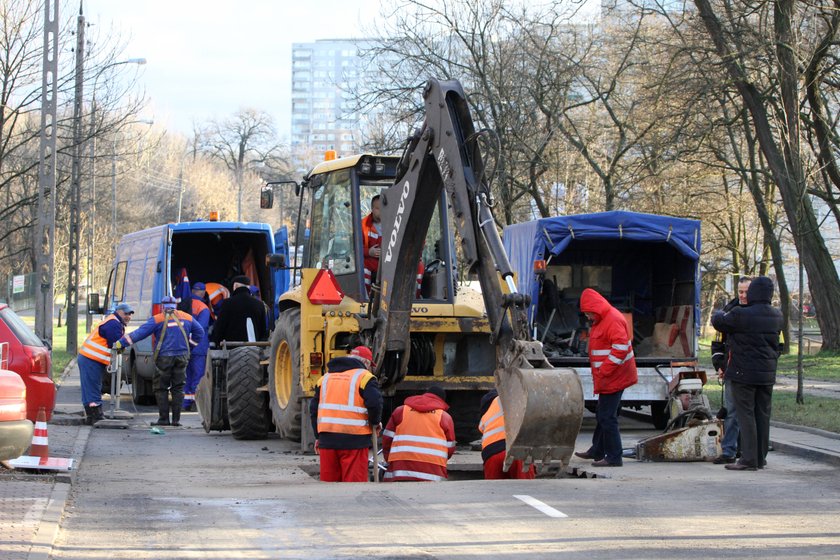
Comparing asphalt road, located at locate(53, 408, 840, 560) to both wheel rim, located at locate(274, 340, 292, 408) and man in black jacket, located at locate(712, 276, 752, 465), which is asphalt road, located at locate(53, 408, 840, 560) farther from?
wheel rim, located at locate(274, 340, 292, 408)

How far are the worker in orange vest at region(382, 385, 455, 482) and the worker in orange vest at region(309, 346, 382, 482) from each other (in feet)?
0.74

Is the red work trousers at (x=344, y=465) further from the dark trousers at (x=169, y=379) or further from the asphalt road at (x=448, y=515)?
the dark trousers at (x=169, y=379)

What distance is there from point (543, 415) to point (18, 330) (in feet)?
18.5

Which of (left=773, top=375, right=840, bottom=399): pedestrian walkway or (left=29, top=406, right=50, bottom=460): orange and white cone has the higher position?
(left=29, top=406, right=50, bottom=460): orange and white cone

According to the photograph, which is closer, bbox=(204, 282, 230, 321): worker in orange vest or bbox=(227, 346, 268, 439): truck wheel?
bbox=(227, 346, 268, 439): truck wheel

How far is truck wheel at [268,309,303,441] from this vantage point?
12.8m

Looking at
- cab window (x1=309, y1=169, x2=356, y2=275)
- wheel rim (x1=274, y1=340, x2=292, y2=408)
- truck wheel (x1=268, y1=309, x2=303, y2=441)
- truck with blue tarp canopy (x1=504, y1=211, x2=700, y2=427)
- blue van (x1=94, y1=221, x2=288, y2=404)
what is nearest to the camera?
truck wheel (x1=268, y1=309, x2=303, y2=441)

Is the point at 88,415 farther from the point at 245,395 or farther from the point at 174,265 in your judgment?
the point at 174,265

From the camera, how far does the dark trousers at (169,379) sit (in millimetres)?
15812

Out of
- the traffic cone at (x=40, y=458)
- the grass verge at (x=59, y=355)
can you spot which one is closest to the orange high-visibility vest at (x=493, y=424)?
the traffic cone at (x=40, y=458)

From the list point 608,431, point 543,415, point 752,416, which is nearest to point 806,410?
point 752,416

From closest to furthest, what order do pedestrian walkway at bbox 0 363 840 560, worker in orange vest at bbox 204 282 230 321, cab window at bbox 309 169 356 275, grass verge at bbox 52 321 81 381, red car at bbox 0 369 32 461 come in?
1. pedestrian walkway at bbox 0 363 840 560
2. red car at bbox 0 369 32 461
3. cab window at bbox 309 169 356 275
4. worker in orange vest at bbox 204 282 230 321
5. grass verge at bbox 52 321 81 381

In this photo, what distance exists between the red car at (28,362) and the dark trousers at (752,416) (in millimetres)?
6827

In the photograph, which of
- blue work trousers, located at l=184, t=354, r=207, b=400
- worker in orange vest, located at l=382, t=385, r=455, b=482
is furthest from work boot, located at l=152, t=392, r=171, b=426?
worker in orange vest, located at l=382, t=385, r=455, b=482
